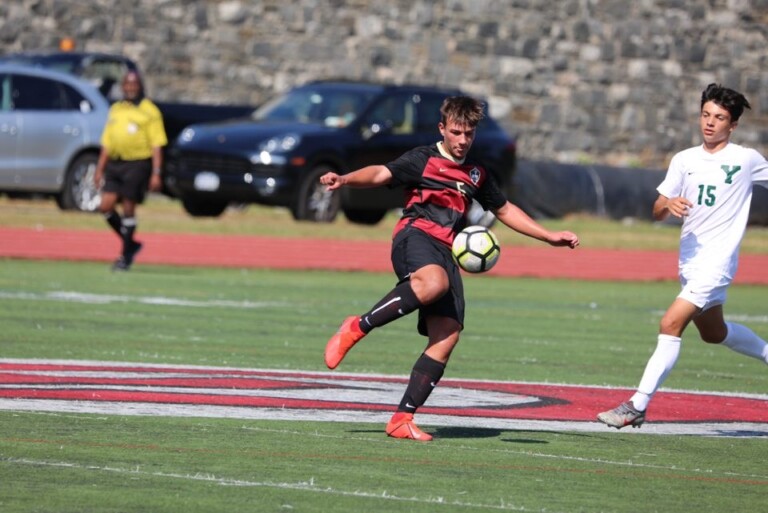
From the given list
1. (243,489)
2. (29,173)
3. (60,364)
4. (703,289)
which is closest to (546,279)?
(29,173)

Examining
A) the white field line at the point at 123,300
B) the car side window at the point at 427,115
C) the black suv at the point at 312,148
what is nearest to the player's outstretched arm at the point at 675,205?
the white field line at the point at 123,300

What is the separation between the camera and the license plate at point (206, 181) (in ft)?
83.3

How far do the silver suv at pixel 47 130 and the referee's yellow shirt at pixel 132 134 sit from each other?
18.4ft

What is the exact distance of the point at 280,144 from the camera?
83.3 feet

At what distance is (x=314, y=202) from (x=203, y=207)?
75.6 inches

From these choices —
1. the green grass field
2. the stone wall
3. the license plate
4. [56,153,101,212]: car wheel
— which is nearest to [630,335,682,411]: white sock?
the green grass field

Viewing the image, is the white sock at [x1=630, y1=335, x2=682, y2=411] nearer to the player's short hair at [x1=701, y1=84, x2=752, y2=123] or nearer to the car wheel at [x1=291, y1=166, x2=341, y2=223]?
the player's short hair at [x1=701, y1=84, x2=752, y2=123]

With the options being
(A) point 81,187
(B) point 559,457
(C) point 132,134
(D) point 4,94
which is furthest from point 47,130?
(B) point 559,457

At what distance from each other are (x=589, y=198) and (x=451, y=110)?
22620 millimetres

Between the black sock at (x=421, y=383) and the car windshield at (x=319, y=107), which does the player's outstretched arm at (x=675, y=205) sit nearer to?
the black sock at (x=421, y=383)

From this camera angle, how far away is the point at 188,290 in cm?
1806

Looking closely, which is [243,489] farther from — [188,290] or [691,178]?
[188,290]

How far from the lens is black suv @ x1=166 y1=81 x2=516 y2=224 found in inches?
996

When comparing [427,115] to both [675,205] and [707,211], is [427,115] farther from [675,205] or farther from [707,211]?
[675,205]
